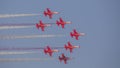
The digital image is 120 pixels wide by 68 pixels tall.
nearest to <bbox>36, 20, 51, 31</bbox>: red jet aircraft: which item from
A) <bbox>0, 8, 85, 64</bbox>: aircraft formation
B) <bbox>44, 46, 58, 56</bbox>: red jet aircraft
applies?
<bbox>0, 8, 85, 64</bbox>: aircraft formation

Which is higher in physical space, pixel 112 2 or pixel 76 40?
pixel 112 2

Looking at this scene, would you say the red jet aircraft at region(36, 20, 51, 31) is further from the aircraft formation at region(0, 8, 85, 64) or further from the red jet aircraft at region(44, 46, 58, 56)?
the red jet aircraft at region(44, 46, 58, 56)

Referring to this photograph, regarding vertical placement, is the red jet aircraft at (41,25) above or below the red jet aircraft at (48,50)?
above

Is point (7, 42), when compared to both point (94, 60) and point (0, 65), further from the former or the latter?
point (94, 60)

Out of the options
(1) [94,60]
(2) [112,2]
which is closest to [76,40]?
(1) [94,60]

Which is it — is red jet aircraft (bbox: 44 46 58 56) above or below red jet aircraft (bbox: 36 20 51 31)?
below

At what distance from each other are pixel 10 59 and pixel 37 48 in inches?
11.9

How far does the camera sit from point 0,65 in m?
3.73

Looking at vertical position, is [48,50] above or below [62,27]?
below

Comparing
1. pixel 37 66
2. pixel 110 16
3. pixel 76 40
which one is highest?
pixel 110 16

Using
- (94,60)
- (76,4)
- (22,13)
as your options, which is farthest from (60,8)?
(94,60)

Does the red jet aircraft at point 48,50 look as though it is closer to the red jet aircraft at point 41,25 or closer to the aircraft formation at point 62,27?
the aircraft formation at point 62,27

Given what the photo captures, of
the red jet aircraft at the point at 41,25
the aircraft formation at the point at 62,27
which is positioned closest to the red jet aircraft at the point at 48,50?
the aircraft formation at the point at 62,27

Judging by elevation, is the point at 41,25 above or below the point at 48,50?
above
